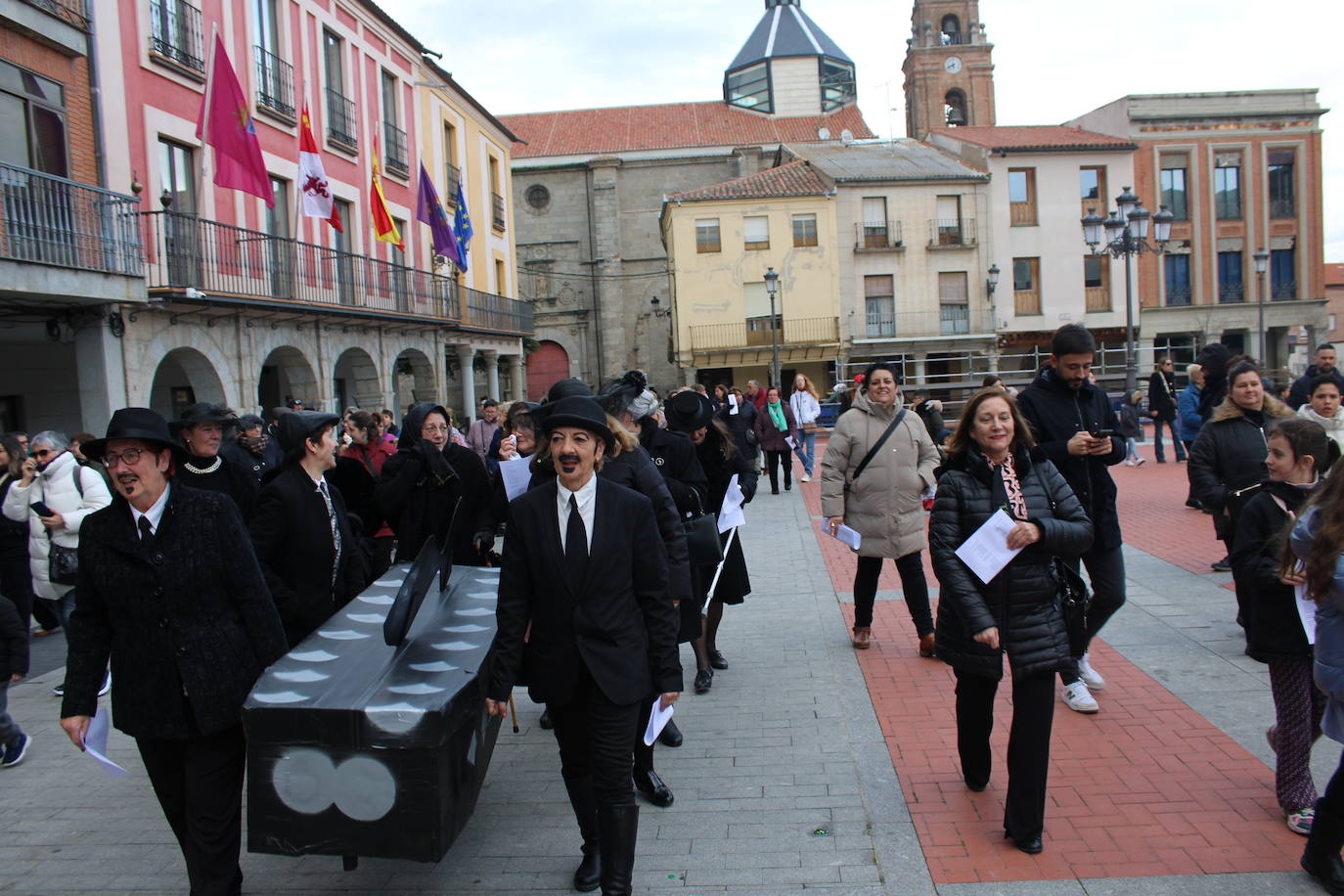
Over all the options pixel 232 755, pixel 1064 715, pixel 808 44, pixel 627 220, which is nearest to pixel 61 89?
pixel 232 755

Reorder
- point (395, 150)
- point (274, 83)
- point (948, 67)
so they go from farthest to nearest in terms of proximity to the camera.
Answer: point (948, 67) < point (395, 150) < point (274, 83)

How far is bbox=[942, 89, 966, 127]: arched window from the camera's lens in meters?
57.5

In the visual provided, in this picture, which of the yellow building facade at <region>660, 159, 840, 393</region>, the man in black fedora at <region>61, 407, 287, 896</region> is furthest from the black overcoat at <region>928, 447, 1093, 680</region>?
the yellow building facade at <region>660, 159, 840, 393</region>

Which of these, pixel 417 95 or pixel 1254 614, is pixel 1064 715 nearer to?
pixel 1254 614

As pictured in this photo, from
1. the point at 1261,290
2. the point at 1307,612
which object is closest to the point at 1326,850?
the point at 1307,612

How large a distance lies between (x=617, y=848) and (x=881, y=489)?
3586 mm

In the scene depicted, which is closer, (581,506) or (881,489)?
(581,506)

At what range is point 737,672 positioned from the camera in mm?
6355

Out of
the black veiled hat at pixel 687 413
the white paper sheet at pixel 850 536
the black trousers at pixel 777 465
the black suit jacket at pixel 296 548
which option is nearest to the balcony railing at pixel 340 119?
the black trousers at pixel 777 465

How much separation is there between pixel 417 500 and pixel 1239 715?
4.72 metres

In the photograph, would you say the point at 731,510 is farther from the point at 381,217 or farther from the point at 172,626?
the point at 381,217

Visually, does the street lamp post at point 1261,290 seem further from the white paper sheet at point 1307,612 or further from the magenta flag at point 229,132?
the white paper sheet at point 1307,612

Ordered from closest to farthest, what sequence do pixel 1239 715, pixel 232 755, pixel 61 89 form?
pixel 232 755
pixel 1239 715
pixel 61 89

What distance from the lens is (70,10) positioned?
40.6 feet
